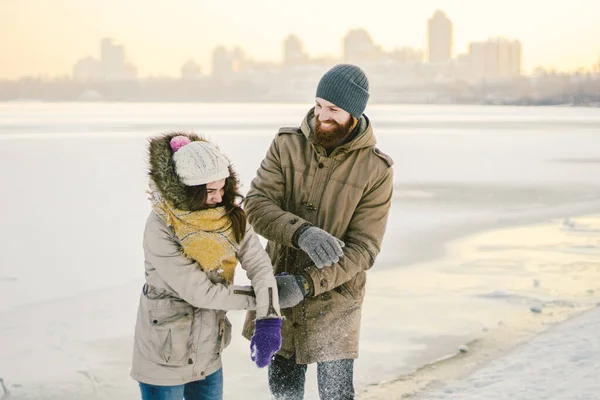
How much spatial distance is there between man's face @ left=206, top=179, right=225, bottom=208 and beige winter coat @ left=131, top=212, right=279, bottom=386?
16cm

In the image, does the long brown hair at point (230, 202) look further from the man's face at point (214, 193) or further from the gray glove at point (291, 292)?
the gray glove at point (291, 292)

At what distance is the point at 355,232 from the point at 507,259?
4921mm

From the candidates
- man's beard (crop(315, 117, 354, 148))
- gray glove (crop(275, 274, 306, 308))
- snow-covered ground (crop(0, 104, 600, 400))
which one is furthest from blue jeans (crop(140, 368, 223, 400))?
snow-covered ground (crop(0, 104, 600, 400))

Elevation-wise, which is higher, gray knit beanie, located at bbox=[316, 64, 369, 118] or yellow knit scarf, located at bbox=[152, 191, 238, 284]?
gray knit beanie, located at bbox=[316, 64, 369, 118]

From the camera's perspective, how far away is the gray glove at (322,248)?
243cm

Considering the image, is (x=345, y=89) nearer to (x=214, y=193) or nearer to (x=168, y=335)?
(x=214, y=193)

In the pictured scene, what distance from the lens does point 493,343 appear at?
4746mm

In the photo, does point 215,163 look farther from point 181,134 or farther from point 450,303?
point 450,303

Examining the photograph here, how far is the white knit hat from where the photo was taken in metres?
2.28

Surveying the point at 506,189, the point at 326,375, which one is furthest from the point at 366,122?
the point at 506,189

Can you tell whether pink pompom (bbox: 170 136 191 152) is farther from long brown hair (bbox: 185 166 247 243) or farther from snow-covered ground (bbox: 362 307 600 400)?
snow-covered ground (bbox: 362 307 600 400)

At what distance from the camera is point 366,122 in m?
2.73

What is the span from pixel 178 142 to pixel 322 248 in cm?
58

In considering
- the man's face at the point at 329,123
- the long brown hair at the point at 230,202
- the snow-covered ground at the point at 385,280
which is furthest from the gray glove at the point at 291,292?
the snow-covered ground at the point at 385,280
